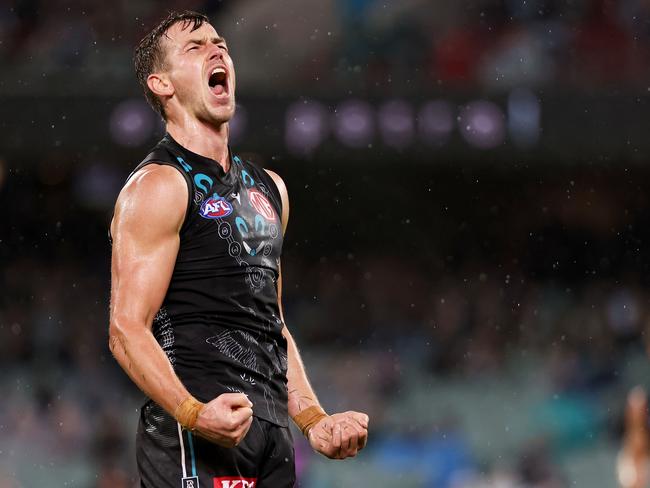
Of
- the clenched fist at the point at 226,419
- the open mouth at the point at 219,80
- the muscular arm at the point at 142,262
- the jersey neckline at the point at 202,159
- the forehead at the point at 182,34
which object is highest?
the forehead at the point at 182,34

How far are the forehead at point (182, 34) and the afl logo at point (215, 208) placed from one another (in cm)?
52

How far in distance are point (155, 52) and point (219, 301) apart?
30.8 inches

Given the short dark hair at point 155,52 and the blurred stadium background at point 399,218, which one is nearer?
the short dark hair at point 155,52

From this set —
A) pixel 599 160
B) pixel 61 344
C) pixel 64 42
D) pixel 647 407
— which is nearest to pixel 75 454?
pixel 61 344

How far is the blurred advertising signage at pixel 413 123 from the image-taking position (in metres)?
10.1

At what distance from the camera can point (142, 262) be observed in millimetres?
2959

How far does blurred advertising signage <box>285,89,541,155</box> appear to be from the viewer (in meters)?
10.1

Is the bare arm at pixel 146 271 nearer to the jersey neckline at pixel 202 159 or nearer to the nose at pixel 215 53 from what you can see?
the jersey neckline at pixel 202 159

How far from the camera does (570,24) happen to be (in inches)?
429

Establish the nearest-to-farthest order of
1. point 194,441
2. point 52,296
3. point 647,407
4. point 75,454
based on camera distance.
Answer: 1. point 194,441
2. point 75,454
3. point 647,407
4. point 52,296

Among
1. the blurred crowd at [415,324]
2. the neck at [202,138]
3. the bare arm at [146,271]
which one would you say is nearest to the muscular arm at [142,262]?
the bare arm at [146,271]

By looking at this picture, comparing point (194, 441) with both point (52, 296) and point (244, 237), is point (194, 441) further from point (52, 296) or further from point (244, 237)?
point (52, 296)

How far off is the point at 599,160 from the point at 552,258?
102 cm

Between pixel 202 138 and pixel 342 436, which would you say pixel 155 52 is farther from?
pixel 342 436
